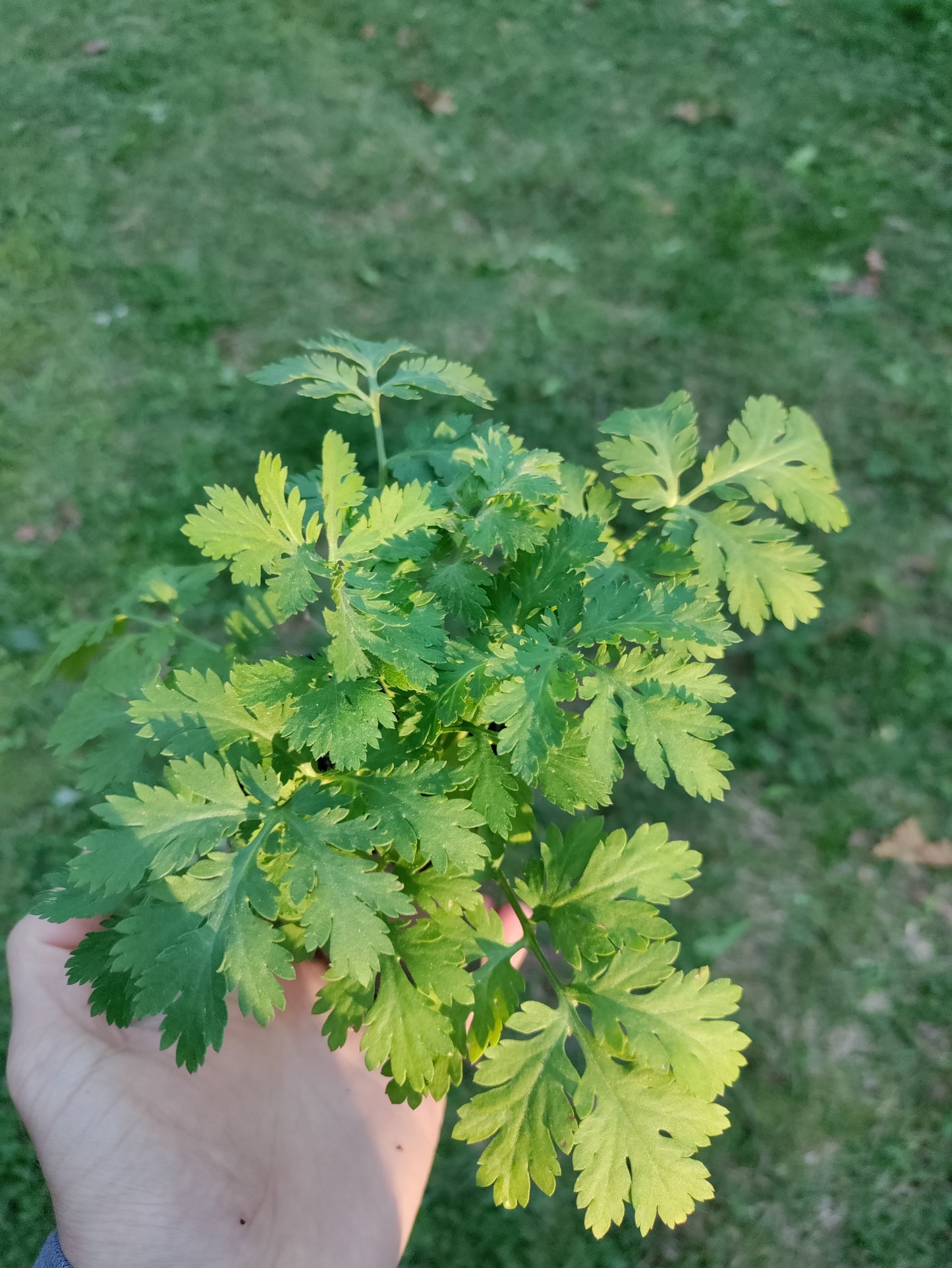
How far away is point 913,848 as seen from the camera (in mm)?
2764

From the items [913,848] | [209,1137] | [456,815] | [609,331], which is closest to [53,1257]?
[209,1137]

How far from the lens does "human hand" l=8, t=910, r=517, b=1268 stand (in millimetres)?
1577

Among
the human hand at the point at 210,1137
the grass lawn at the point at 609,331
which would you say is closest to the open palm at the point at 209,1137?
the human hand at the point at 210,1137

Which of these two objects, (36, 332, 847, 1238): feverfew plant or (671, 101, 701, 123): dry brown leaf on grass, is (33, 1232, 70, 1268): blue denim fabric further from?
(671, 101, 701, 123): dry brown leaf on grass

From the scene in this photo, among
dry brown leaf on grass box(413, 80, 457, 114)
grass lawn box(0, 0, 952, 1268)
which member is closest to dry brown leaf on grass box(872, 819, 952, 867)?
grass lawn box(0, 0, 952, 1268)

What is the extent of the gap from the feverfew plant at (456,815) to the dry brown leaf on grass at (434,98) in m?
2.77

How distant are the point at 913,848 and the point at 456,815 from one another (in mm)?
2112

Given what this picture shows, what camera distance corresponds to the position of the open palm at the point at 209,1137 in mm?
1576

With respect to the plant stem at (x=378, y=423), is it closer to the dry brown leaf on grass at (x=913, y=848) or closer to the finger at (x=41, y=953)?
the finger at (x=41, y=953)

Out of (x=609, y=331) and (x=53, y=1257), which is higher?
(x=609, y=331)

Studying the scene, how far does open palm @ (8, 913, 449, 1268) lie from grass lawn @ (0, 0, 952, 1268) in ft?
2.33

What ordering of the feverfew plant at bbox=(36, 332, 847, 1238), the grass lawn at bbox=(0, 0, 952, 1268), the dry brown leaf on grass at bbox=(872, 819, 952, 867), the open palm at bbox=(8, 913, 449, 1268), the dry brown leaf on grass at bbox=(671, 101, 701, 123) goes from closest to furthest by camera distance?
the feverfew plant at bbox=(36, 332, 847, 1238)
the open palm at bbox=(8, 913, 449, 1268)
the grass lawn at bbox=(0, 0, 952, 1268)
the dry brown leaf on grass at bbox=(872, 819, 952, 867)
the dry brown leaf on grass at bbox=(671, 101, 701, 123)

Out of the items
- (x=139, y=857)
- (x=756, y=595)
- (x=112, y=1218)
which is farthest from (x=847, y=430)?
(x=112, y=1218)

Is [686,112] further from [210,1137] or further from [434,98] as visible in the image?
[210,1137]
